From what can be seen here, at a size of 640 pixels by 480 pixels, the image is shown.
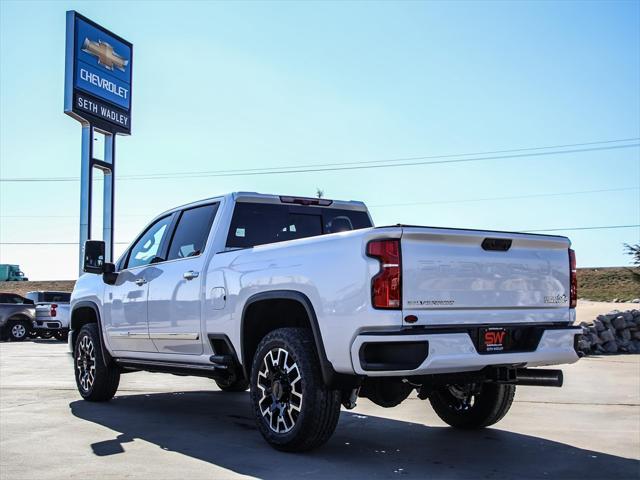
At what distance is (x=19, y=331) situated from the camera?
934 inches

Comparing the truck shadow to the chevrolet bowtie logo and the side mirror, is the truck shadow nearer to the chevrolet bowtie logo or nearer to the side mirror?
the side mirror

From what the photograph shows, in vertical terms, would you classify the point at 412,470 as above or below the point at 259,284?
below

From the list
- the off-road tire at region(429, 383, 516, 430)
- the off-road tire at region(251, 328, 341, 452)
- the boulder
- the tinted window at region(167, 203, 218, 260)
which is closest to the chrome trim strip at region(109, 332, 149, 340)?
the tinted window at region(167, 203, 218, 260)

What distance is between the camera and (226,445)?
600 cm

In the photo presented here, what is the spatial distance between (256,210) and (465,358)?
2803 millimetres

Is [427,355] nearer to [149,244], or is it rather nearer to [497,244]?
[497,244]

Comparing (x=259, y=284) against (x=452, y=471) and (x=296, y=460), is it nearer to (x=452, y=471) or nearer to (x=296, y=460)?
(x=296, y=460)

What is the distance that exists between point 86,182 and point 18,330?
17.0 ft

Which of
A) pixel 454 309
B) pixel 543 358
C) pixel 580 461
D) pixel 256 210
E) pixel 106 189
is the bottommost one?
pixel 580 461

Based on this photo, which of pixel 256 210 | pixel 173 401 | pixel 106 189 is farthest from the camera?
pixel 106 189

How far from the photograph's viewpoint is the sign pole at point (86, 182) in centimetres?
2405

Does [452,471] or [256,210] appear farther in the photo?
[256,210]

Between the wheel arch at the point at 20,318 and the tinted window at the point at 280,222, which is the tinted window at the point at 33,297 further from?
the tinted window at the point at 280,222

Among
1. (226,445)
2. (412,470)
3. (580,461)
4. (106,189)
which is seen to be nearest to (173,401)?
(226,445)
